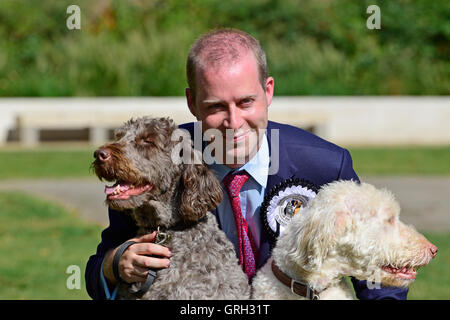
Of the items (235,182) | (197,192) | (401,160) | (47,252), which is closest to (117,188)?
(197,192)

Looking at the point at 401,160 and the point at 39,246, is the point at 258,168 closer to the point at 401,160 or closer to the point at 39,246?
the point at 39,246

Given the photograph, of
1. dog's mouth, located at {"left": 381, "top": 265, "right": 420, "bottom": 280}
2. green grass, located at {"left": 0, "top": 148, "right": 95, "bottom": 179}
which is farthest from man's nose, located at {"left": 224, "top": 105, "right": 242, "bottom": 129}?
green grass, located at {"left": 0, "top": 148, "right": 95, "bottom": 179}

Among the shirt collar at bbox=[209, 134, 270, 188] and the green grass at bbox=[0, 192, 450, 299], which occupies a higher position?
the shirt collar at bbox=[209, 134, 270, 188]

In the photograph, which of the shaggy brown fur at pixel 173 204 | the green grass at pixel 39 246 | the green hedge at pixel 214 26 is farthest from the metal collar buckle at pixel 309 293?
the green hedge at pixel 214 26

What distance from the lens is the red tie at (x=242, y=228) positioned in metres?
4.14

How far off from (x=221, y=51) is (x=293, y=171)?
2.72 ft

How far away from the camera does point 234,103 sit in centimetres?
404

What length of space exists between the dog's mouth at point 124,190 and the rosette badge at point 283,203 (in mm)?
684

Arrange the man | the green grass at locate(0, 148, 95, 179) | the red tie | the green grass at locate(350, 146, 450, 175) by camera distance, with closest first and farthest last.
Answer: the man, the red tie, the green grass at locate(0, 148, 95, 179), the green grass at locate(350, 146, 450, 175)

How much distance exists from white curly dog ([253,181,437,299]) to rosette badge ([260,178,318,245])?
0.21 metres

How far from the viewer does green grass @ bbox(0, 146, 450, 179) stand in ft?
45.3

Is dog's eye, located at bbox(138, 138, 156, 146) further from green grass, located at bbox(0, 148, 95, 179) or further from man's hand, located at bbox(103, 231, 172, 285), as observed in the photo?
green grass, located at bbox(0, 148, 95, 179)

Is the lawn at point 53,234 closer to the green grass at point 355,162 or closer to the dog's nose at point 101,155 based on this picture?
the green grass at point 355,162

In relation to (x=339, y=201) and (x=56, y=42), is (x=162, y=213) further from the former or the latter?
(x=56, y=42)
